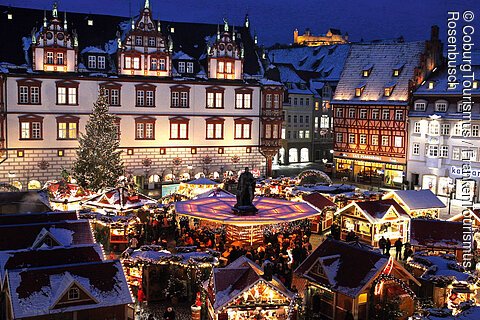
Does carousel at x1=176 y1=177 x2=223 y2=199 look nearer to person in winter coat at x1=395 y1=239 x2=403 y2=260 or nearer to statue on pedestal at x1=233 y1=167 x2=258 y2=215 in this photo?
statue on pedestal at x1=233 y1=167 x2=258 y2=215

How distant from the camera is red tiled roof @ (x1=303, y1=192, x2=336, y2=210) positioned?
118ft

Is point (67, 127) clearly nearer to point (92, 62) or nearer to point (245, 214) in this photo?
point (92, 62)

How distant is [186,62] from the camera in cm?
5419

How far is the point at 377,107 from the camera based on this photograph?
56.6 metres

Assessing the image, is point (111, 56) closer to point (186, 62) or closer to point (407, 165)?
point (186, 62)

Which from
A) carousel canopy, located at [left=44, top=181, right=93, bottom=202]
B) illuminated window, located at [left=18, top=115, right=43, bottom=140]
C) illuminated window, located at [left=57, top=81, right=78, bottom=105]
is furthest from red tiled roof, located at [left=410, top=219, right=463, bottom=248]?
illuminated window, located at [left=18, top=115, right=43, bottom=140]

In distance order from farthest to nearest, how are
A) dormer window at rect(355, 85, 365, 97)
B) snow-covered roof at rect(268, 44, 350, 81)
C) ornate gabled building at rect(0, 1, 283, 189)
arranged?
→ snow-covered roof at rect(268, 44, 350, 81)
dormer window at rect(355, 85, 365, 97)
ornate gabled building at rect(0, 1, 283, 189)

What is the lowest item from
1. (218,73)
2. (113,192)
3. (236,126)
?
(113,192)

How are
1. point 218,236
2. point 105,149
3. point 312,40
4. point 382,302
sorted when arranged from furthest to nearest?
point 312,40 < point 105,149 < point 218,236 < point 382,302

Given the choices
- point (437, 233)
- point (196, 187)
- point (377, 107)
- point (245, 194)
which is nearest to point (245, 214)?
point (245, 194)

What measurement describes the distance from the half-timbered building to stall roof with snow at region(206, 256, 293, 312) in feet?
123

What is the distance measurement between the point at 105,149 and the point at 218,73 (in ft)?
55.3

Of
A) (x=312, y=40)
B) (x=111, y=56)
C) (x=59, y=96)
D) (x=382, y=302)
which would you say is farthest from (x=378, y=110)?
(x=312, y=40)

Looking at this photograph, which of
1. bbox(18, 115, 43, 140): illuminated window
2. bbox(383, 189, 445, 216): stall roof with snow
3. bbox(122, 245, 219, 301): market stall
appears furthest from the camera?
bbox(18, 115, 43, 140): illuminated window
